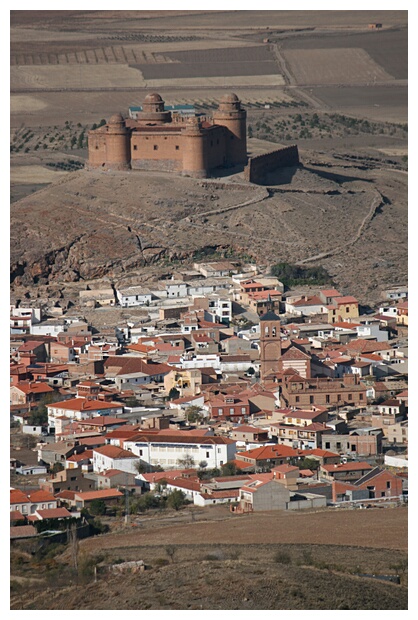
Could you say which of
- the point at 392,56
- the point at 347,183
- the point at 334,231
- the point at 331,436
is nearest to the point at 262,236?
the point at 334,231

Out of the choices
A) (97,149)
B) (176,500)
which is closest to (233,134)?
(97,149)

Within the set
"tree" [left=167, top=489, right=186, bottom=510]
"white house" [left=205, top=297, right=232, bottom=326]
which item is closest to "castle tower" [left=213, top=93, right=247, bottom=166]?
"white house" [left=205, top=297, right=232, bottom=326]

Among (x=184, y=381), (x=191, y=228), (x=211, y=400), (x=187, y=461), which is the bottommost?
(x=187, y=461)

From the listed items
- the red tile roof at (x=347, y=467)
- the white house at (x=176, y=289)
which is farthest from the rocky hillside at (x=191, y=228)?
the red tile roof at (x=347, y=467)

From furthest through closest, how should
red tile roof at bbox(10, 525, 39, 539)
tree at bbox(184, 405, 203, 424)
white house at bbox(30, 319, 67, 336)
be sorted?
white house at bbox(30, 319, 67, 336)
tree at bbox(184, 405, 203, 424)
red tile roof at bbox(10, 525, 39, 539)

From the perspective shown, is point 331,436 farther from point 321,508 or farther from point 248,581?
point 248,581

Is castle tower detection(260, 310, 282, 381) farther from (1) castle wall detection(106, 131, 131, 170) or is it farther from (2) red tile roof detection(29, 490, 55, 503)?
(1) castle wall detection(106, 131, 131, 170)

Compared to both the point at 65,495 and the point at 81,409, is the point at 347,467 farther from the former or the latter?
the point at 81,409
